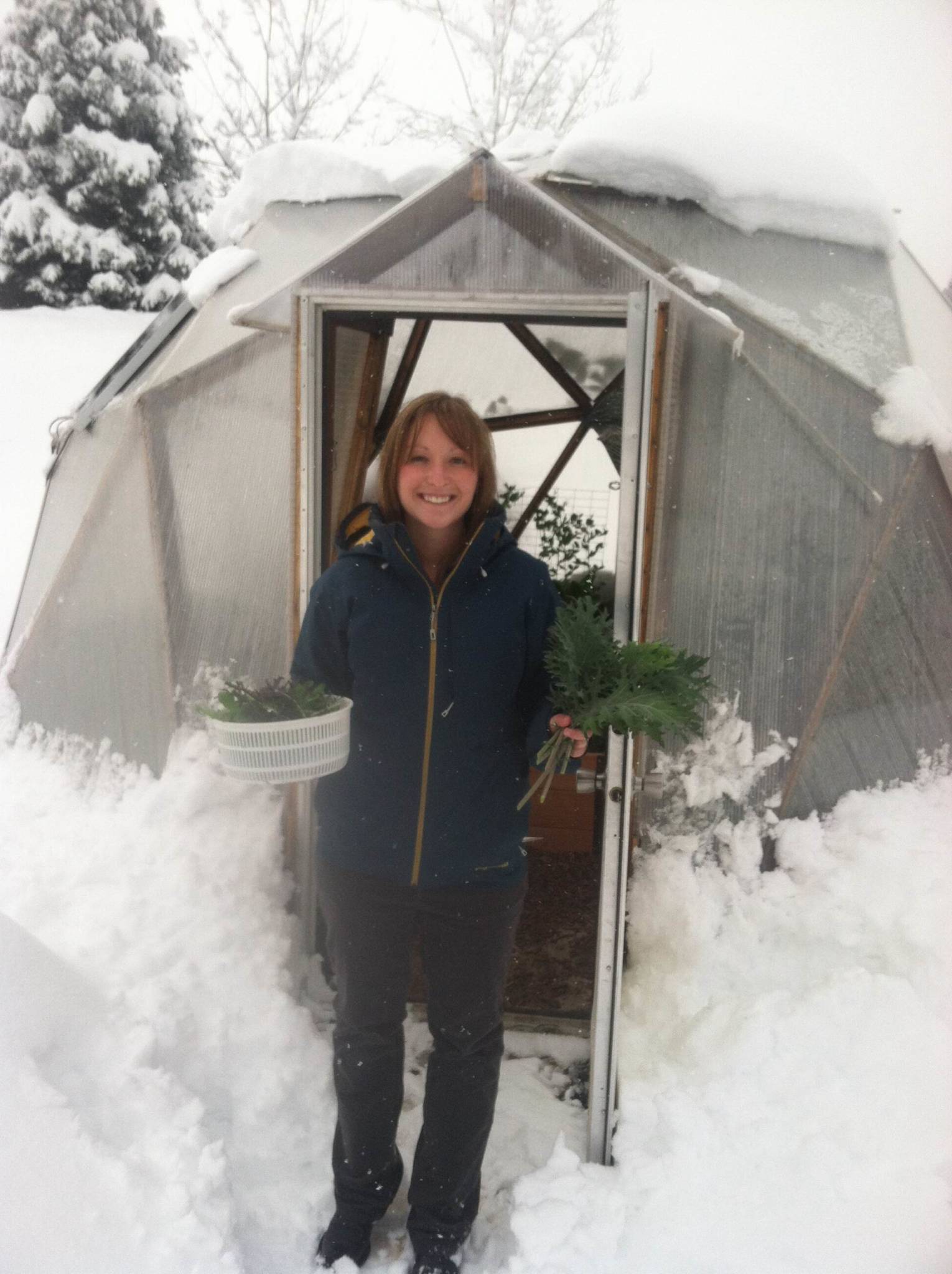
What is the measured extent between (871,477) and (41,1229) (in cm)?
347

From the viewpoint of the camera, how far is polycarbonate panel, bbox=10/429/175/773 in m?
3.73

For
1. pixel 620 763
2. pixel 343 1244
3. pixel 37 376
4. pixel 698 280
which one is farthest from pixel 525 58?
pixel 37 376

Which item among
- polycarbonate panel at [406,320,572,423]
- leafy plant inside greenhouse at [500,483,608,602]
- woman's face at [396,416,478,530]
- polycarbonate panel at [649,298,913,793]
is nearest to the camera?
woman's face at [396,416,478,530]

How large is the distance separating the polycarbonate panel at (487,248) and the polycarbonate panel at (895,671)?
1600 millimetres

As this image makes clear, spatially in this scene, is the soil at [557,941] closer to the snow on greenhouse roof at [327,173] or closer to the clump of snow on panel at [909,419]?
the clump of snow on panel at [909,419]

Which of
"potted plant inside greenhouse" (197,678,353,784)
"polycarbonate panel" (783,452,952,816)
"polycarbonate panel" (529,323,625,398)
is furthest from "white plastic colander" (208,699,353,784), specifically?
"polycarbonate panel" (529,323,625,398)

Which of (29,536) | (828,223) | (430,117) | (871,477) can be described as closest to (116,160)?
(430,117)

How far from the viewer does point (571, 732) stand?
2.11 m

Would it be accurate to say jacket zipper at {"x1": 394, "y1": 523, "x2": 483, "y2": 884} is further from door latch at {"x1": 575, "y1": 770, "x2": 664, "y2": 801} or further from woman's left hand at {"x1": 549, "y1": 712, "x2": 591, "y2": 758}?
door latch at {"x1": 575, "y1": 770, "x2": 664, "y2": 801}

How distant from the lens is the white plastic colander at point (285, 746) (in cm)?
211

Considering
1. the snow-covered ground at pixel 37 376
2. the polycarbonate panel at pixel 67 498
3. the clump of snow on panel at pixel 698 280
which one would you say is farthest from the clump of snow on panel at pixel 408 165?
the snow-covered ground at pixel 37 376

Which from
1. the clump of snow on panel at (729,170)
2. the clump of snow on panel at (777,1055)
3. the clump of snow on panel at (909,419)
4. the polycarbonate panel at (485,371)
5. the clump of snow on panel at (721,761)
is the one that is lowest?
the clump of snow on panel at (777,1055)

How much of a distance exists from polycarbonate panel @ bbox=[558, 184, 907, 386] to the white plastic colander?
7.98ft

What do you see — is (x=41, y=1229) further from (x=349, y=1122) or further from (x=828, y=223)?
(x=828, y=223)
